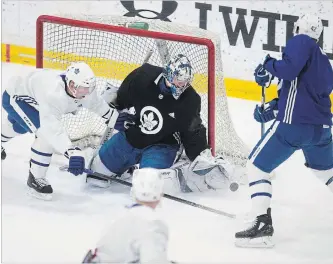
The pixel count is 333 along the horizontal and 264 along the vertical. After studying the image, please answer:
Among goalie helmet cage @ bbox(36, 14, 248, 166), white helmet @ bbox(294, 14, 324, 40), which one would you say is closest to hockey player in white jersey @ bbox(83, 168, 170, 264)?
white helmet @ bbox(294, 14, 324, 40)

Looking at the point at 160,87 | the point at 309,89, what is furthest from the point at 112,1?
the point at 309,89

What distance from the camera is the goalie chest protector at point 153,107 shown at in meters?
4.46

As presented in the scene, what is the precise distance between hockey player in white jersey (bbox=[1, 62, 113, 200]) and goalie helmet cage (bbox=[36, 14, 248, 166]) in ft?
1.17

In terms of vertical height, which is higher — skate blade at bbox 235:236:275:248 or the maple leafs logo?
the maple leafs logo

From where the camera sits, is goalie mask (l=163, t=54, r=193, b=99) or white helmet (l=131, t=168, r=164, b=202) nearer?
white helmet (l=131, t=168, r=164, b=202)

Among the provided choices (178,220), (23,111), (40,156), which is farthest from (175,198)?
(23,111)

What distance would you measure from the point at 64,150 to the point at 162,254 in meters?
1.30

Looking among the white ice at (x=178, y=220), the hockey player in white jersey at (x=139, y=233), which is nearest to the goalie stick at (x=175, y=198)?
the white ice at (x=178, y=220)

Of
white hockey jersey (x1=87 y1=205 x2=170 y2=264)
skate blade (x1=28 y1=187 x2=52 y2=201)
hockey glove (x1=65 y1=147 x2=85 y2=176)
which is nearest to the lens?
white hockey jersey (x1=87 y1=205 x2=170 y2=264)

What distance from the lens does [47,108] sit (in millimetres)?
4258

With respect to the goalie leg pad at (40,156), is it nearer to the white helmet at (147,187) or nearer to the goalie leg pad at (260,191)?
→ the goalie leg pad at (260,191)

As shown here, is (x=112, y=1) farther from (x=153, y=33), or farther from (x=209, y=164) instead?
(x=209, y=164)

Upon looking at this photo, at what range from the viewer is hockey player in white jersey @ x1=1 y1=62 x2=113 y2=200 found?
421cm

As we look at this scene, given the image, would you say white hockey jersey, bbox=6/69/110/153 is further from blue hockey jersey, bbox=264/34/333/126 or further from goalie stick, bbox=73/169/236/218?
blue hockey jersey, bbox=264/34/333/126
